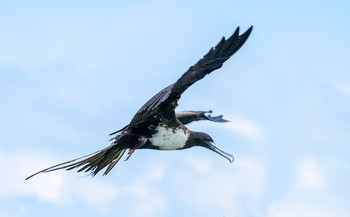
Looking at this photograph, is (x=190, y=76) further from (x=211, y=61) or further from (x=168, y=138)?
(x=168, y=138)

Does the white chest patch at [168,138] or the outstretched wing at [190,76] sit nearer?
the outstretched wing at [190,76]

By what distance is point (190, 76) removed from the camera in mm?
6309

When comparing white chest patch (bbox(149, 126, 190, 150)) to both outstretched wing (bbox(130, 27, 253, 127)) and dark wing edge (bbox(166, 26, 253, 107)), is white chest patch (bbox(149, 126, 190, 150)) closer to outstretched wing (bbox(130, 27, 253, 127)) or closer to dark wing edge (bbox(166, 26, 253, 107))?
outstretched wing (bbox(130, 27, 253, 127))

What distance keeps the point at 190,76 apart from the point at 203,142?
4.92 ft

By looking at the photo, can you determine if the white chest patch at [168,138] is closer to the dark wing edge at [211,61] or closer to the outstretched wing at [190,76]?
the outstretched wing at [190,76]

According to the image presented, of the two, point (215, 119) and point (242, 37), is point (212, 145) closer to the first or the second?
point (215, 119)

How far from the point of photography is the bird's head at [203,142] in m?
7.48

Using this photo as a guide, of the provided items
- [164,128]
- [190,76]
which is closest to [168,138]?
[164,128]

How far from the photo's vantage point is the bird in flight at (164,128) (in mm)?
6410

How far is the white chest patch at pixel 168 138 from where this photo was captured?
7074mm

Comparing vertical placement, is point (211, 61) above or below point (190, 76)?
above

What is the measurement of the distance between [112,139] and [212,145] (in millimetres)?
1277

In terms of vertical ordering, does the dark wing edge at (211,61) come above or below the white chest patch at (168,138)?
above

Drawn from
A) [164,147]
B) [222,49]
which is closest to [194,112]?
[164,147]
